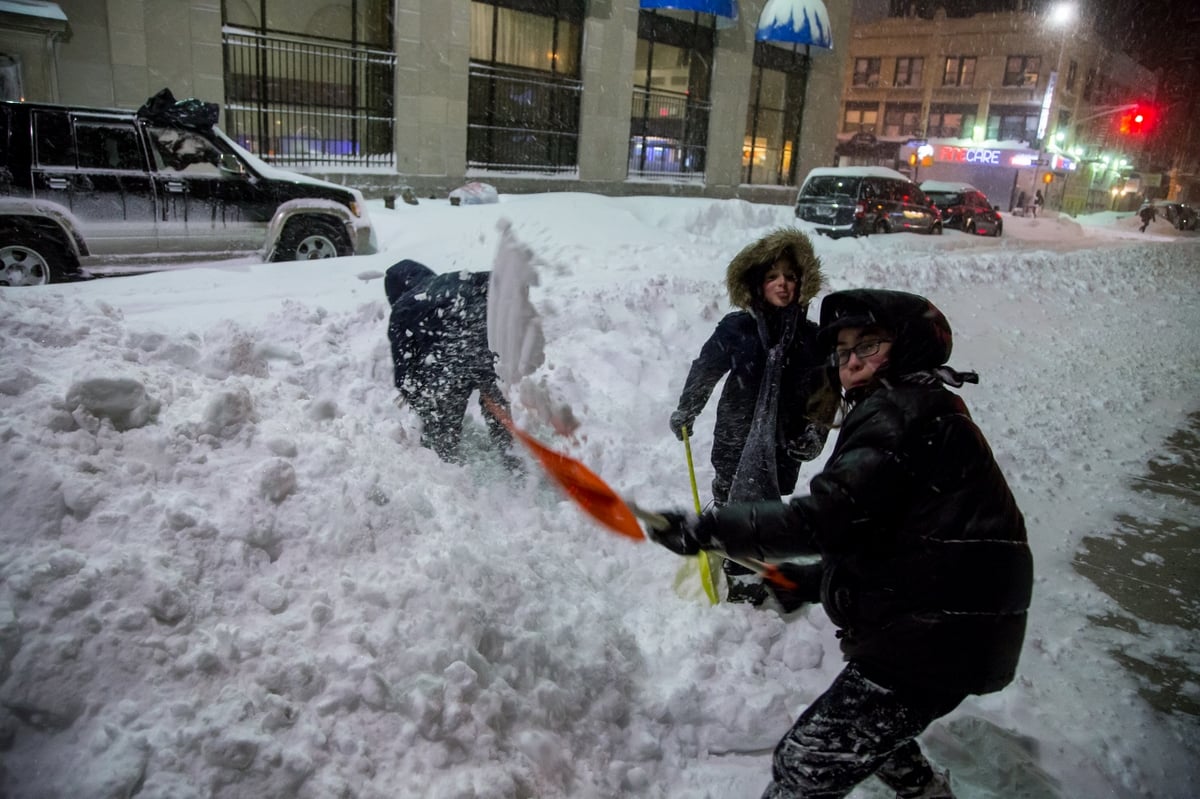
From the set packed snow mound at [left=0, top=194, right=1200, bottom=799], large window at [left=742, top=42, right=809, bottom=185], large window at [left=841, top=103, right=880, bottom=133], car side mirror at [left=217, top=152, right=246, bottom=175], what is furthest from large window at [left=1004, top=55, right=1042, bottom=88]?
car side mirror at [left=217, top=152, right=246, bottom=175]

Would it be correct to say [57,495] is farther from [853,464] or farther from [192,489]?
[853,464]

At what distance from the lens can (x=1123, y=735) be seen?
323 cm

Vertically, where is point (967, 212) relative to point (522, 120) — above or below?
below

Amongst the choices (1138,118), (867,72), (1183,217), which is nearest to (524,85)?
(1138,118)

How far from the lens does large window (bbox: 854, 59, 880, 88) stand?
→ 197 ft

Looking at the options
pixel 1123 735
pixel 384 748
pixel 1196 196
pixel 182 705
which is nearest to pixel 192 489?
pixel 182 705

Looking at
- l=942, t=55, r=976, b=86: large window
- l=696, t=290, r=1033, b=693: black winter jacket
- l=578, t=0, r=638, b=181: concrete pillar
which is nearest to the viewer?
l=696, t=290, r=1033, b=693: black winter jacket

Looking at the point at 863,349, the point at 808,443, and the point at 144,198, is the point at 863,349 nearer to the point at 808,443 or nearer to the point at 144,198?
the point at 808,443

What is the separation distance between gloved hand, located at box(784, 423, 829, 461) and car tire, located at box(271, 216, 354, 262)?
23.1 feet

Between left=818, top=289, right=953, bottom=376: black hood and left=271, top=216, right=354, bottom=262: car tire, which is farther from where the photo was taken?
left=271, top=216, right=354, bottom=262: car tire

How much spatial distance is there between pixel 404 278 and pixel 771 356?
261cm

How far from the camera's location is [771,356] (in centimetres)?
352

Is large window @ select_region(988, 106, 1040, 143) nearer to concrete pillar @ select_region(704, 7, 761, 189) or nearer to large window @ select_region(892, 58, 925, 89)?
large window @ select_region(892, 58, 925, 89)

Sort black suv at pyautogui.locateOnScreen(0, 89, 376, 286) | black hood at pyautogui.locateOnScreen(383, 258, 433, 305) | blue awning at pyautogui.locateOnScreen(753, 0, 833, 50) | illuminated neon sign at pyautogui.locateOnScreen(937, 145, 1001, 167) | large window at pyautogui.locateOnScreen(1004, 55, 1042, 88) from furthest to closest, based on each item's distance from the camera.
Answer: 1. large window at pyautogui.locateOnScreen(1004, 55, 1042, 88)
2. illuminated neon sign at pyautogui.locateOnScreen(937, 145, 1001, 167)
3. blue awning at pyautogui.locateOnScreen(753, 0, 833, 50)
4. black suv at pyautogui.locateOnScreen(0, 89, 376, 286)
5. black hood at pyautogui.locateOnScreen(383, 258, 433, 305)
